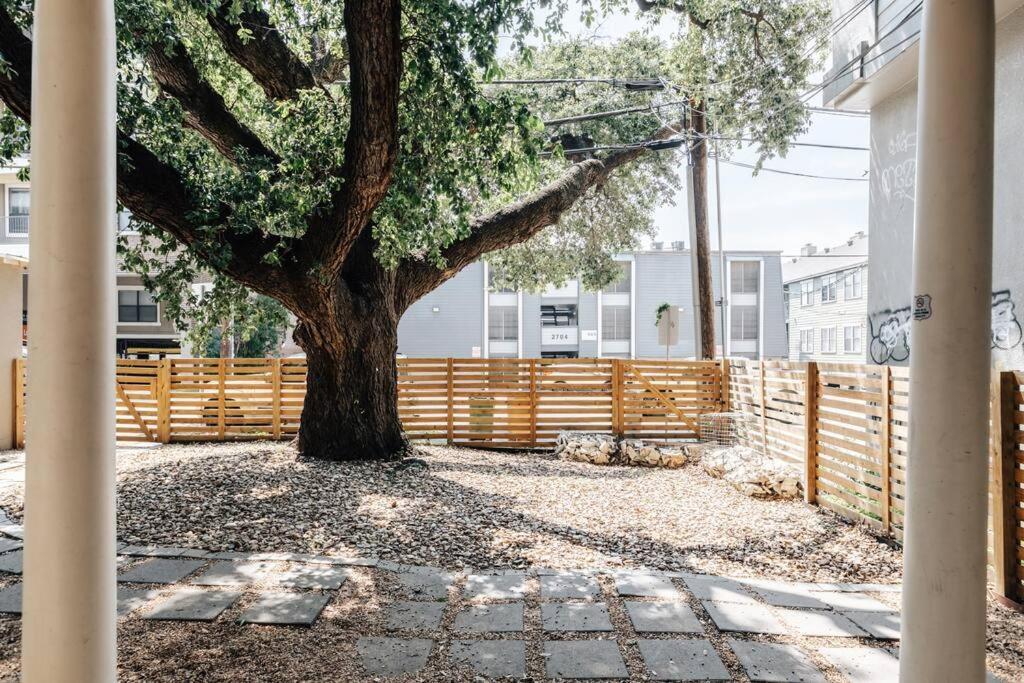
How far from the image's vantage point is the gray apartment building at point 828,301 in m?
25.3

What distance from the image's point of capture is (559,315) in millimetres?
32438

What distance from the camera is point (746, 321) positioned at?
113 ft

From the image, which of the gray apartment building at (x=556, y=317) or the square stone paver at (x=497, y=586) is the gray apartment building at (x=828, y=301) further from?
the square stone paver at (x=497, y=586)

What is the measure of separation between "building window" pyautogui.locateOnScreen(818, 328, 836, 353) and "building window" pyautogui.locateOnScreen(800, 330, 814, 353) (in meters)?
0.91

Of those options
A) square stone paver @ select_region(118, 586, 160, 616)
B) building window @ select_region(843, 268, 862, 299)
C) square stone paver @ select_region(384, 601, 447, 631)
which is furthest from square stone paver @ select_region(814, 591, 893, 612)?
building window @ select_region(843, 268, 862, 299)

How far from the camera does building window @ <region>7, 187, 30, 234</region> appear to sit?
2191cm

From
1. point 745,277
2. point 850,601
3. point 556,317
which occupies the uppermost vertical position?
point 745,277

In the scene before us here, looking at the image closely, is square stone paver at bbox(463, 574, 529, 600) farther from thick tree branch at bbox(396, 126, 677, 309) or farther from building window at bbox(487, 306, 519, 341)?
building window at bbox(487, 306, 519, 341)

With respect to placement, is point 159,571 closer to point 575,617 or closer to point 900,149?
point 575,617

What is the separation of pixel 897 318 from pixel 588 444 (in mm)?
4659

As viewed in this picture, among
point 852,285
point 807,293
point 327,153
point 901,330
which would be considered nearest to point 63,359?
point 327,153

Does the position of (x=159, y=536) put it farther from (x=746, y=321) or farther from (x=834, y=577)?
(x=746, y=321)

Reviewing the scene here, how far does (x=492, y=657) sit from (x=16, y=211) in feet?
86.7

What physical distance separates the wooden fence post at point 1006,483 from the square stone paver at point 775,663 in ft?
6.13
